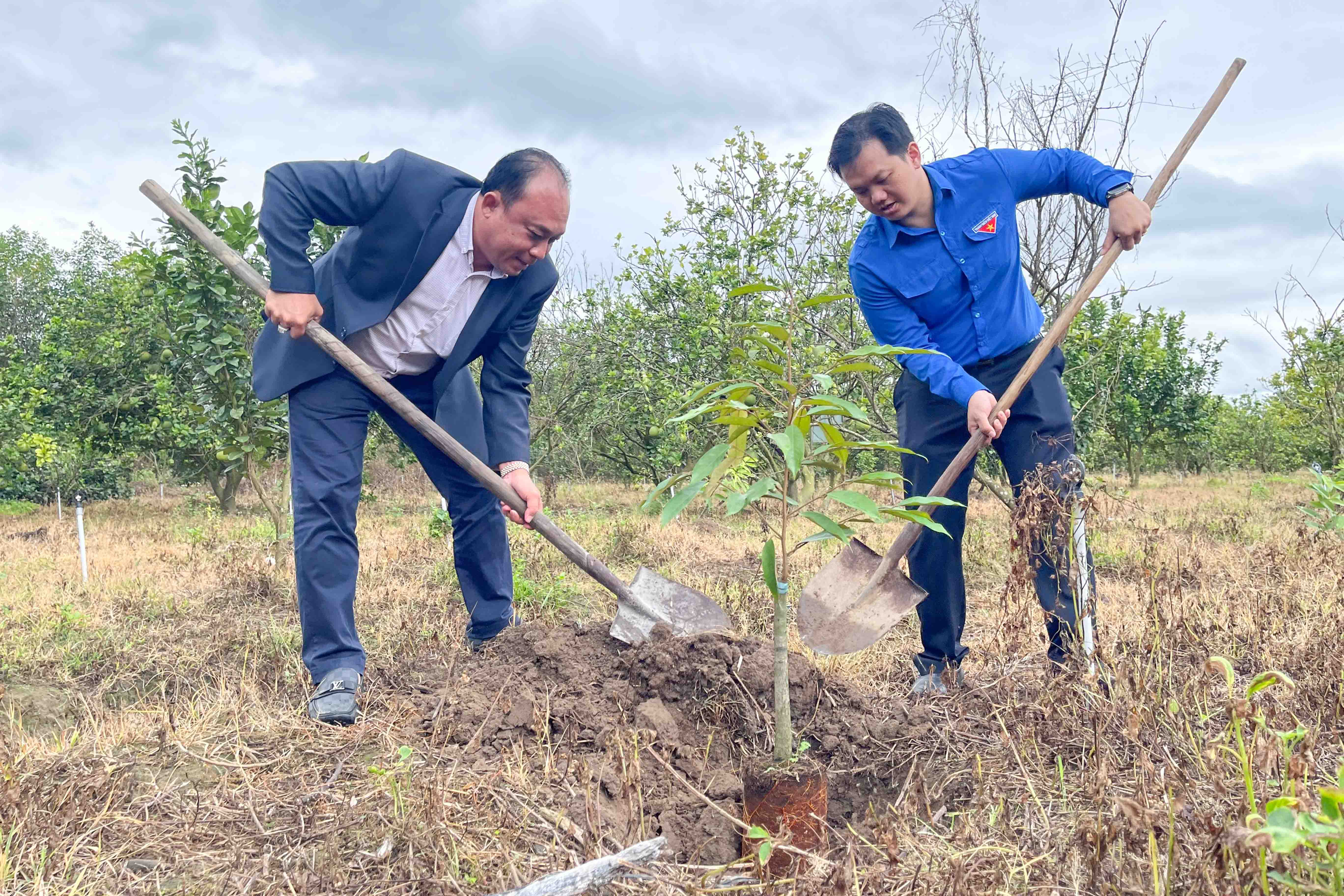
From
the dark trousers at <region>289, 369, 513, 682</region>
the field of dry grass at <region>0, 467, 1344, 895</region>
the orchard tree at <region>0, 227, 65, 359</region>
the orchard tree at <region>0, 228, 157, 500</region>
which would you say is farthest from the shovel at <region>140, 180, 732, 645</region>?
the orchard tree at <region>0, 227, 65, 359</region>

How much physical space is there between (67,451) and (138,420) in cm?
146

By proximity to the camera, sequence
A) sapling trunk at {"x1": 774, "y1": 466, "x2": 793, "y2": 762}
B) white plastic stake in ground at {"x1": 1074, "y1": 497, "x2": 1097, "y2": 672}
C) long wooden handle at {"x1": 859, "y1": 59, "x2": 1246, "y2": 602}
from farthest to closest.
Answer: long wooden handle at {"x1": 859, "y1": 59, "x2": 1246, "y2": 602} → white plastic stake in ground at {"x1": 1074, "y1": 497, "x2": 1097, "y2": 672} → sapling trunk at {"x1": 774, "y1": 466, "x2": 793, "y2": 762}

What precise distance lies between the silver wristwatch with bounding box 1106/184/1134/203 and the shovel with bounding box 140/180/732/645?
2019 millimetres

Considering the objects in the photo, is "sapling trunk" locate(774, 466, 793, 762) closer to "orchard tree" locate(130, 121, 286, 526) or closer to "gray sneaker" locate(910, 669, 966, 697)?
"gray sneaker" locate(910, 669, 966, 697)

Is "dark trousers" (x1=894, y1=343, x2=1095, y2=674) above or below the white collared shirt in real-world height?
below

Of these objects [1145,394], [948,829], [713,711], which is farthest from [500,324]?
[1145,394]

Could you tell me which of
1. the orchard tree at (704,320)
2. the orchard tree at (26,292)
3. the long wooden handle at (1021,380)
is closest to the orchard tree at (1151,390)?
the orchard tree at (704,320)

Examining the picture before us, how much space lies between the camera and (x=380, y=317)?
3162mm

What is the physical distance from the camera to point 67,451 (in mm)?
13484

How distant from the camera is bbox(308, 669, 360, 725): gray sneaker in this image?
2.82m

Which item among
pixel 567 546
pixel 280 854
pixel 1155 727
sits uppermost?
pixel 567 546

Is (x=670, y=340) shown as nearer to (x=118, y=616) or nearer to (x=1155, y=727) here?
(x=118, y=616)

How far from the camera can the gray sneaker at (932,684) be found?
293 cm

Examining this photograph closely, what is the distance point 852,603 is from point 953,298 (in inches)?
43.2
